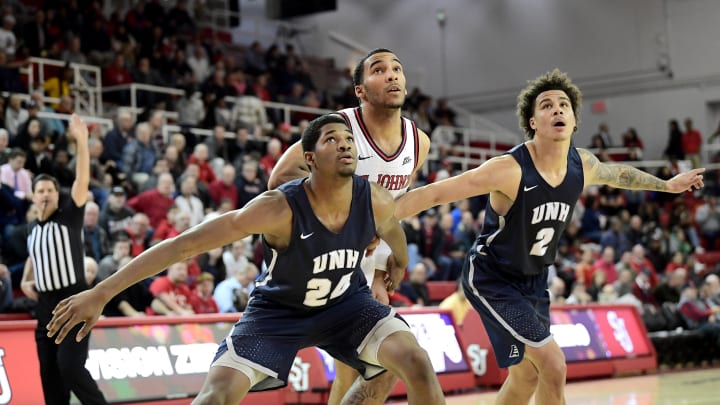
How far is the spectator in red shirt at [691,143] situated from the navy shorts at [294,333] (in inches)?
850

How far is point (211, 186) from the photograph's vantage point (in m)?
14.8

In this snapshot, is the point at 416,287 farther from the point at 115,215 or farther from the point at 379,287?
the point at 379,287

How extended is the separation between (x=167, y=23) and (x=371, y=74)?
1690 centimetres

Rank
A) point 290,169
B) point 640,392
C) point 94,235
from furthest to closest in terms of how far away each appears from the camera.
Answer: point 94,235 → point 640,392 → point 290,169

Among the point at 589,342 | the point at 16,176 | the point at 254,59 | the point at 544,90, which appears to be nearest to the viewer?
the point at 544,90

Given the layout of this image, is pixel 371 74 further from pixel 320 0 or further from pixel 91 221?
pixel 320 0

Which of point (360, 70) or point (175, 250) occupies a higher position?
point (360, 70)

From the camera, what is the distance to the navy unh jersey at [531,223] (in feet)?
20.5

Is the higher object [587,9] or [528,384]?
[587,9]

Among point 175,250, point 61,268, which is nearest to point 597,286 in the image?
point 61,268

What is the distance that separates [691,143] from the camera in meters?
25.5

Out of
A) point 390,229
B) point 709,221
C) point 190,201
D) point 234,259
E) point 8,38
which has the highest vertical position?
point 8,38

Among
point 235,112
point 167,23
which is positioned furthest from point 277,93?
point 235,112

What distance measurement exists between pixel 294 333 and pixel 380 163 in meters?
1.43
